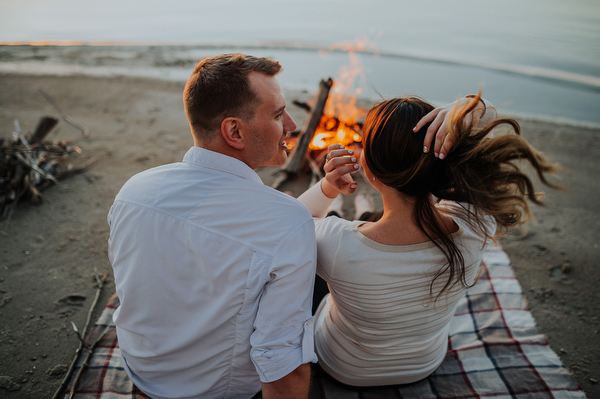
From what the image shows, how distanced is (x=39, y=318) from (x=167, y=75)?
9984 mm

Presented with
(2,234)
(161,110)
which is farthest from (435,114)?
(161,110)

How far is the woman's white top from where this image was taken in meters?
1.80

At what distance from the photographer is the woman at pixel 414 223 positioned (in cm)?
158

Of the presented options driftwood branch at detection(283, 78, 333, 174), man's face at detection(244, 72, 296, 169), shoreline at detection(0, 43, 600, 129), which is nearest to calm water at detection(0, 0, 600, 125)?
shoreline at detection(0, 43, 600, 129)

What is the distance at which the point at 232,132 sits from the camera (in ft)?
6.27

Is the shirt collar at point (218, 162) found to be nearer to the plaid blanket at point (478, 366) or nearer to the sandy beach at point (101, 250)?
the plaid blanket at point (478, 366)

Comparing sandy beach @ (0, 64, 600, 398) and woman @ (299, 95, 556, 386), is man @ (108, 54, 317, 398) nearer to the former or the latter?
woman @ (299, 95, 556, 386)

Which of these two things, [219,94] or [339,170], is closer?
[219,94]

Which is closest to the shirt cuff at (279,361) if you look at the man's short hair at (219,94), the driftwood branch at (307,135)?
the man's short hair at (219,94)

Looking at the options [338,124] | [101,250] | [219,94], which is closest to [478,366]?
[219,94]

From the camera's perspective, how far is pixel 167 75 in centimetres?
1159

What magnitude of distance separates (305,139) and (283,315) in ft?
13.0

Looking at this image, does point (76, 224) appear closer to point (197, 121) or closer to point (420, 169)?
point (197, 121)

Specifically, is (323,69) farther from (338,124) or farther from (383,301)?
(383,301)
